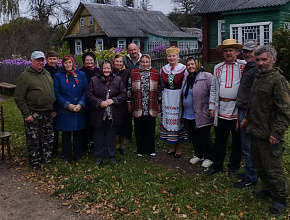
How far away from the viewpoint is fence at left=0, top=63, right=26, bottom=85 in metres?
18.1

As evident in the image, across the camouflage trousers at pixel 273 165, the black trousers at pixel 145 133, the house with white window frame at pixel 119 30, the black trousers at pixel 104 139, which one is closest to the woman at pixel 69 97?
the black trousers at pixel 104 139

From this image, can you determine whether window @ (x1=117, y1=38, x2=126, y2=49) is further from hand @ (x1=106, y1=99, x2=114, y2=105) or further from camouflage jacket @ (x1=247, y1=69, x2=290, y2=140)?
camouflage jacket @ (x1=247, y1=69, x2=290, y2=140)

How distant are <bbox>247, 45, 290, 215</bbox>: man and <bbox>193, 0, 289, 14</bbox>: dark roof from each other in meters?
15.0

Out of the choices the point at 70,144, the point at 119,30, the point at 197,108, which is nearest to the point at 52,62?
the point at 70,144

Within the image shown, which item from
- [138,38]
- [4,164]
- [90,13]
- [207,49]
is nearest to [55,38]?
[90,13]

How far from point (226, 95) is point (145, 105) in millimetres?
1747

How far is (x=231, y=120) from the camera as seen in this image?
16.9 feet

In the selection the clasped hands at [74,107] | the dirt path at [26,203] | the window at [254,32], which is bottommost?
the dirt path at [26,203]

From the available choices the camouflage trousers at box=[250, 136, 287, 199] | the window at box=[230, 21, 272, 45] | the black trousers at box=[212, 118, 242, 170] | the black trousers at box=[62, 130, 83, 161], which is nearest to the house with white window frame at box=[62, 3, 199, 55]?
the window at box=[230, 21, 272, 45]

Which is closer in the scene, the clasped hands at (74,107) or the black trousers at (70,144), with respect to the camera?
the clasped hands at (74,107)

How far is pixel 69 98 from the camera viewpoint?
5.95m

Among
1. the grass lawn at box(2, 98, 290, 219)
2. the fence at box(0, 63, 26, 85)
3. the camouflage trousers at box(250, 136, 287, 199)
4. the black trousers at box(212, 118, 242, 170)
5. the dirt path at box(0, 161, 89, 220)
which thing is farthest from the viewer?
the fence at box(0, 63, 26, 85)

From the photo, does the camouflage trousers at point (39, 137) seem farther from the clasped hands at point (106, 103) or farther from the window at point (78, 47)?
the window at point (78, 47)

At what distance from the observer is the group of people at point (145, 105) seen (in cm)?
503
